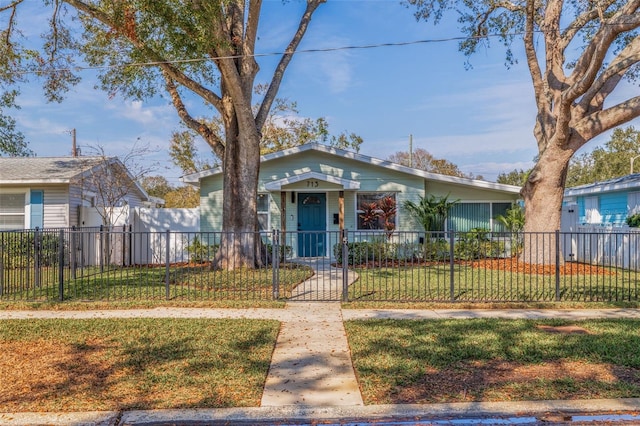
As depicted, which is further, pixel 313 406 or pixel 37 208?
pixel 37 208

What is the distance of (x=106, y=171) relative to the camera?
17.8 m

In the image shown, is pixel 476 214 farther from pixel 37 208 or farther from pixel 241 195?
pixel 37 208

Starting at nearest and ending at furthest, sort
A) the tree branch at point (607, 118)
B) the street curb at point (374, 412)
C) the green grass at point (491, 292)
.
Result: 1. the street curb at point (374, 412)
2. the green grass at point (491, 292)
3. the tree branch at point (607, 118)

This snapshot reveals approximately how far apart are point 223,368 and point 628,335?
5.21m

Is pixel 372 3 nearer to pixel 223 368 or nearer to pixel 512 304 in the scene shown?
pixel 512 304

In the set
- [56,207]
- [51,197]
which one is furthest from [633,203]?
[51,197]

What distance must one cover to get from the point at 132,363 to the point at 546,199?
12.0 metres

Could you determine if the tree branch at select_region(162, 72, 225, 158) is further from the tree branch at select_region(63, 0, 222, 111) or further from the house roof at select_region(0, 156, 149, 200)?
the house roof at select_region(0, 156, 149, 200)

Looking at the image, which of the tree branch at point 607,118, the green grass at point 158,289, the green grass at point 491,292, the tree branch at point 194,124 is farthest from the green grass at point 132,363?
the tree branch at point 607,118

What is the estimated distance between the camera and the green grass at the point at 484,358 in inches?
168

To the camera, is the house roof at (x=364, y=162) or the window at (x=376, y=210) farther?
the window at (x=376, y=210)

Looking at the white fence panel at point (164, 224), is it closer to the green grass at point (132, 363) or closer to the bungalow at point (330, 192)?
the bungalow at point (330, 192)

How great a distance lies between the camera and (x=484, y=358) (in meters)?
5.20

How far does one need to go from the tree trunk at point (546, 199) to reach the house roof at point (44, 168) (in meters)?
14.6
